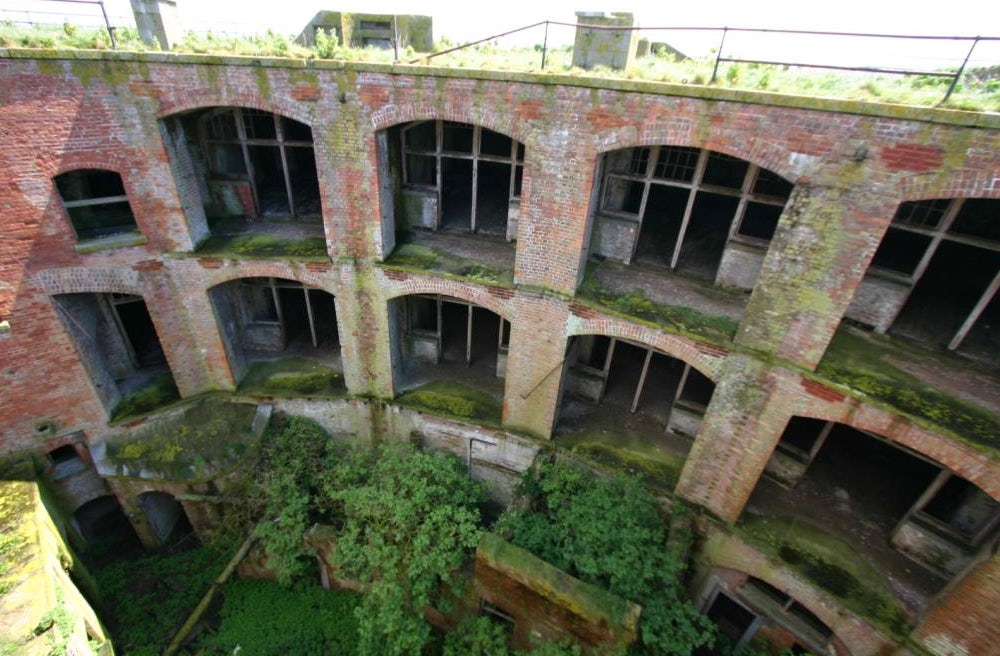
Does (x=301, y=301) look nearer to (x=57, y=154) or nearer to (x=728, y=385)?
(x=57, y=154)

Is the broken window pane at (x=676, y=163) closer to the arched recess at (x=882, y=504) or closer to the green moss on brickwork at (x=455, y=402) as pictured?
the arched recess at (x=882, y=504)

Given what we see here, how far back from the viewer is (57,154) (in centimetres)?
901

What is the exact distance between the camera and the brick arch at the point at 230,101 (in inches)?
361

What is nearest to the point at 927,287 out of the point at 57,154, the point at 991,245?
the point at 991,245

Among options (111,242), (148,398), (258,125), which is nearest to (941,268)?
(258,125)

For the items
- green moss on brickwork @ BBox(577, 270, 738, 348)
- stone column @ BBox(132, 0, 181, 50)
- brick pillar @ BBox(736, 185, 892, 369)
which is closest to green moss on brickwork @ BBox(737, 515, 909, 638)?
brick pillar @ BBox(736, 185, 892, 369)

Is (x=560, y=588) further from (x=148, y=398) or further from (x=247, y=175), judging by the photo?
(x=247, y=175)

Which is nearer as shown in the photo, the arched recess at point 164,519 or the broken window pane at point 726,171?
the broken window pane at point 726,171

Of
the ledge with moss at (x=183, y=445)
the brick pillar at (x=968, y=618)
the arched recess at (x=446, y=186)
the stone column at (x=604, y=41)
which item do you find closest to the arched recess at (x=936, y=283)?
the brick pillar at (x=968, y=618)

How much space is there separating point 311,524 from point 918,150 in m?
13.2

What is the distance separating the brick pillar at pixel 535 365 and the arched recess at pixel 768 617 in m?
4.66

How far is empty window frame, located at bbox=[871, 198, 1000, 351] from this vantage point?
7906mm

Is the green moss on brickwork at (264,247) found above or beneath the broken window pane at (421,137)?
beneath

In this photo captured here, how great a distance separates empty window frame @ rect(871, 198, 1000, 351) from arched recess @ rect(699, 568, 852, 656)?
539 centimetres
